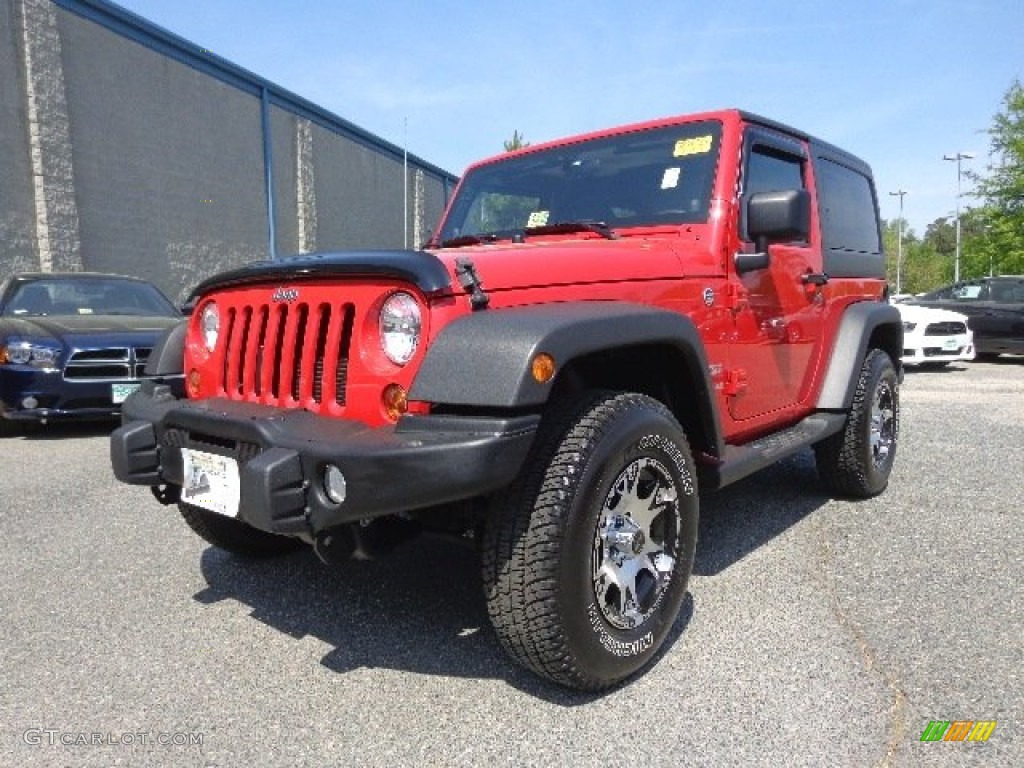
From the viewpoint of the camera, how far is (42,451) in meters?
5.55

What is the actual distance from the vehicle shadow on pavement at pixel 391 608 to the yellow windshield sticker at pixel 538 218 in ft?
4.64

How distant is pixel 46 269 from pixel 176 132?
3.89m

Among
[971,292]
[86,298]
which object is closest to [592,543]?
[86,298]

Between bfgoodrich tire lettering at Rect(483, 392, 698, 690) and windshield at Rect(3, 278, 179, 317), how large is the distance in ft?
20.2

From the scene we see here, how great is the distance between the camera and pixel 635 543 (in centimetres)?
227

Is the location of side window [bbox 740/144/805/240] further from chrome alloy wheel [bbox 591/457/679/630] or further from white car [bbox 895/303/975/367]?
white car [bbox 895/303/975/367]

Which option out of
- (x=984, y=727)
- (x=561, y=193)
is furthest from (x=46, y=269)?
(x=984, y=727)

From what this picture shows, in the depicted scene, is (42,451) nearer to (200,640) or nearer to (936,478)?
(200,640)

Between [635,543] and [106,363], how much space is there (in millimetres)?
5169

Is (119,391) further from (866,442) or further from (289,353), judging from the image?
(866,442)

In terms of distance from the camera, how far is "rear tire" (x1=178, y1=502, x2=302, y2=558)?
296cm

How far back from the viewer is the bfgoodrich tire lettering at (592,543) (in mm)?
1972

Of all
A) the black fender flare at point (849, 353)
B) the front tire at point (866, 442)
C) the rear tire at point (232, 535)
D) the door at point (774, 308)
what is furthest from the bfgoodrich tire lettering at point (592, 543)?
the front tire at point (866, 442)

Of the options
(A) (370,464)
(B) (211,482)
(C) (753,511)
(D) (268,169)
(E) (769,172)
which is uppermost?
(D) (268,169)
